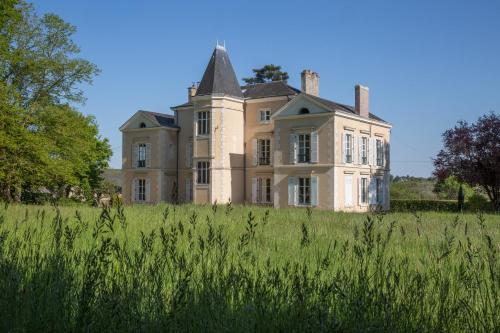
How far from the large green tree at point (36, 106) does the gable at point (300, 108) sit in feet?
39.0

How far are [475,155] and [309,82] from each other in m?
11.5

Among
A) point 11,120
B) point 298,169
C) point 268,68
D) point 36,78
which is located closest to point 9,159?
point 11,120

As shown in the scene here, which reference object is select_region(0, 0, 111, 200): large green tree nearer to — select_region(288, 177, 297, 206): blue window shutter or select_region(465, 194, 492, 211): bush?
select_region(288, 177, 297, 206): blue window shutter

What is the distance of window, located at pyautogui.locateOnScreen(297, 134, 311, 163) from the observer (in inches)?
1223

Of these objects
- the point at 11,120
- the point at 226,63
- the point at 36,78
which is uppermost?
the point at 226,63

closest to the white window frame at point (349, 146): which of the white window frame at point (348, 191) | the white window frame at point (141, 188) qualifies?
the white window frame at point (348, 191)

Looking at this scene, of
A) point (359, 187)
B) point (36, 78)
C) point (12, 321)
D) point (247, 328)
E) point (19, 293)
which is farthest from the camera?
point (359, 187)

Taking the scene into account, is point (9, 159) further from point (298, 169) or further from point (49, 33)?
point (298, 169)

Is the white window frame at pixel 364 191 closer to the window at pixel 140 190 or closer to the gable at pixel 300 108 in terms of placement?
the gable at pixel 300 108

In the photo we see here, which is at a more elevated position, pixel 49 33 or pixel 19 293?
pixel 49 33

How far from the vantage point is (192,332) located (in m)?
3.81

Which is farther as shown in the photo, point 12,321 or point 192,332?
point 12,321

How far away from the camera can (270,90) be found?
35.6 meters

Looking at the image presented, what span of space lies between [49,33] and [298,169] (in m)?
17.0
